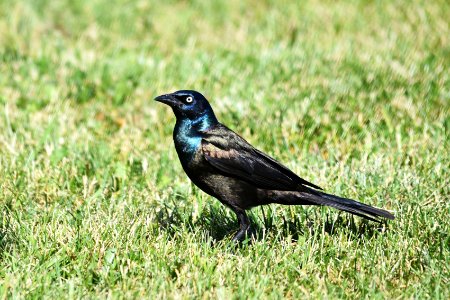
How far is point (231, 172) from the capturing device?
4633mm

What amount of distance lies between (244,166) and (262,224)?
0.53m

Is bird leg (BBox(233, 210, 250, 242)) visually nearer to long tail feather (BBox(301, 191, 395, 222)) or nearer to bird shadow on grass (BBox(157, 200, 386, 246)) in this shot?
bird shadow on grass (BBox(157, 200, 386, 246))

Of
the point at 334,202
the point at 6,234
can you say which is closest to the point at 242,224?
the point at 334,202

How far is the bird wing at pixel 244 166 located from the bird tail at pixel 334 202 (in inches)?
1.9

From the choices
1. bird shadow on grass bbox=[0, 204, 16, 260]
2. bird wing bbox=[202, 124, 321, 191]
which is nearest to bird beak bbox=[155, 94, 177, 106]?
bird wing bbox=[202, 124, 321, 191]

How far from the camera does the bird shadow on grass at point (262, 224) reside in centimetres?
473

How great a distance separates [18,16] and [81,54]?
1718 mm

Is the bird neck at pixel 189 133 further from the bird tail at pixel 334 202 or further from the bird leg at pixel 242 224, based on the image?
the bird tail at pixel 334 202

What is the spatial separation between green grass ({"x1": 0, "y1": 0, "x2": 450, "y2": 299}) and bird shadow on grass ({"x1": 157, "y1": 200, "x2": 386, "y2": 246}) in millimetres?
17

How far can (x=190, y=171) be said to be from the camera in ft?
15.2

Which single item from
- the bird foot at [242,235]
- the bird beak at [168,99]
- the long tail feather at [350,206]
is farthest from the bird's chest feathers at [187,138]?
Result: the long tail feather at [350,206]

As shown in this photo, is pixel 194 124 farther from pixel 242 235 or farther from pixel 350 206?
pixel 350 206

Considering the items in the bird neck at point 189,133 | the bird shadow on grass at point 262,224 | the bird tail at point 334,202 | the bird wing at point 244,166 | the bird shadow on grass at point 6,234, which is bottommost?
the bird shadow on grass at point 6,234

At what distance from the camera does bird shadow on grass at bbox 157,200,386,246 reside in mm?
4729
